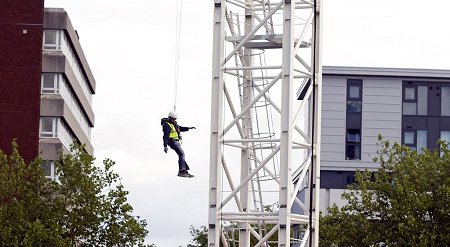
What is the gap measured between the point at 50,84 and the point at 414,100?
3199 centimetres

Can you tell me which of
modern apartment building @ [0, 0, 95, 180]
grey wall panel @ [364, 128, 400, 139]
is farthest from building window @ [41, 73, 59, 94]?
grey wall panel @ [364, 128, 400, 139]

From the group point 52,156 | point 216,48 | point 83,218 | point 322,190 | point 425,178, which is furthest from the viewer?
point 322,190

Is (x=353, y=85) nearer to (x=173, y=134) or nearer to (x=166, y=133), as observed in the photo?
(x=173, y=134)

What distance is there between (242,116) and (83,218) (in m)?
30.3

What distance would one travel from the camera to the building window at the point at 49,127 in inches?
3812

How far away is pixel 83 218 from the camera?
2746 inches

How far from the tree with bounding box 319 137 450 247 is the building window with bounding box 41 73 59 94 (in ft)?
120

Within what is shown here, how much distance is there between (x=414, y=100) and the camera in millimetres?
114625

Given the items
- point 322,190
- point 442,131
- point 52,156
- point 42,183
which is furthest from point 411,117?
point 42,183

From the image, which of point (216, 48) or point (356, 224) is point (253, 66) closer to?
point (216, 48)

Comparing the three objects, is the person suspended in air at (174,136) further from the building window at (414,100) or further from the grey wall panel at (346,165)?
the building window at (414,100)

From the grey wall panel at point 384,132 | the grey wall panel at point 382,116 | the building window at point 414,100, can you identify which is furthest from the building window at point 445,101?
the grey wall panel at point 384,132

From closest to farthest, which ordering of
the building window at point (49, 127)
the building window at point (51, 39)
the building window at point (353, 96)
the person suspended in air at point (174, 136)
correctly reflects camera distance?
the person suspended in air at point (174, 136), the building window at point (49, 127), the building window at point (51, 39), the building window at point (353, 96)

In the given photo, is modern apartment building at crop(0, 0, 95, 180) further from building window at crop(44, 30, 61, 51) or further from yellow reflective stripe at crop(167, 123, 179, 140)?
yellow reflective stripe at crop(167, 123, 179, 140)
